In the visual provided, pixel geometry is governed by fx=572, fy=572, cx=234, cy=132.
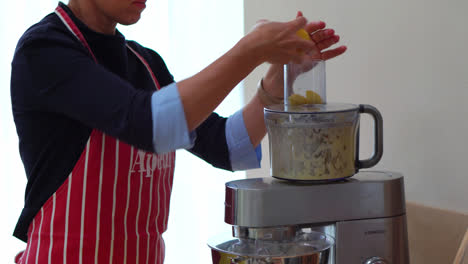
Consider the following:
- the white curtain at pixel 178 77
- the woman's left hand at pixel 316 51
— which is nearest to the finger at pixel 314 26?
the woman's left hand at pixel 316 51

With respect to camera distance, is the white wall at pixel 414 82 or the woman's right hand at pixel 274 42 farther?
the white wall at pixel 414 82

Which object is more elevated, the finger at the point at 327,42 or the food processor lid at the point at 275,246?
the finger at the point at 327,42

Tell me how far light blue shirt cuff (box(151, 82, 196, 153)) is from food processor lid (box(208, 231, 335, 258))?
0.57ft

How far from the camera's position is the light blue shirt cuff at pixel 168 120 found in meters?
0.73

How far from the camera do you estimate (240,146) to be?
1076 mm

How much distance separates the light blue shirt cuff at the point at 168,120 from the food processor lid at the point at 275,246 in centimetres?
17

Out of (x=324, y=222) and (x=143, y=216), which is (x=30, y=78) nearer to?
(x=143, y=216)

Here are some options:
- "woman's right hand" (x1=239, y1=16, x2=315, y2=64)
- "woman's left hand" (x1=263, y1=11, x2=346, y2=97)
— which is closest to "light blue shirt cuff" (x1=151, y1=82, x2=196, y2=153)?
"woman's right hand" (x1=239, y1=16, x2=315, y2=64)

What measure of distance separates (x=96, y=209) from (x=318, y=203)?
354 millimetres

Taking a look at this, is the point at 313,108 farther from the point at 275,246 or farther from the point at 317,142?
the point at 275,246

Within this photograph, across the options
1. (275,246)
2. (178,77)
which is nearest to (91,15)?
(275,246)

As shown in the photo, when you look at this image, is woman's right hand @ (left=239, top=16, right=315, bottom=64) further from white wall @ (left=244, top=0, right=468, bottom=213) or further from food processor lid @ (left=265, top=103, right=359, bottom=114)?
white wall @ (left=244, top=0, right=468, bottom=213)

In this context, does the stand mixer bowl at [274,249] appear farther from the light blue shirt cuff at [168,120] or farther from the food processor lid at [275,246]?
the light blue shirt cuff at [168,120]

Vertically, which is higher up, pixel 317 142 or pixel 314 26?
pixel 314 26
